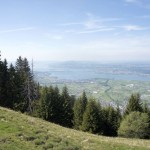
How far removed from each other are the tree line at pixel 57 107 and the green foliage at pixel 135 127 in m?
0.46

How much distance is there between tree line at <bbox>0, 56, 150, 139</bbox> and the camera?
66.2 metres

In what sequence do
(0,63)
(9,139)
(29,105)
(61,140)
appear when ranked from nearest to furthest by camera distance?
(9,139), (61,140), (29,105), (0,63)

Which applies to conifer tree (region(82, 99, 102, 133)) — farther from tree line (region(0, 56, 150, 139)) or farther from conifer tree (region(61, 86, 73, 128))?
conifer tree (region(61, 86, 73, 128))

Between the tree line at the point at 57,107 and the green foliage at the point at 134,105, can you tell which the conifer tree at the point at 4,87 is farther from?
the green foliage at the point at 134,105

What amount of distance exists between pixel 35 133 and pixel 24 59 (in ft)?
177

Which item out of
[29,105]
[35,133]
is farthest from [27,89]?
[35,133]

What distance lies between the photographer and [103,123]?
228 ft

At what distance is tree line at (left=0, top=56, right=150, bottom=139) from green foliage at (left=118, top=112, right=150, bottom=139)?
18.2 inches

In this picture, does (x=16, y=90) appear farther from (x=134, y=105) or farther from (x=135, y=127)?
(x=134, y=105)

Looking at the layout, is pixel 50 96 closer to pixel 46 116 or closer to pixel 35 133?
pixel 46 116

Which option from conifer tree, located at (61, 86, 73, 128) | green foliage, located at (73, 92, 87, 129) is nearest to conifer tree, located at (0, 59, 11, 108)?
conifer tree, located at (61, 86, 73, 128)

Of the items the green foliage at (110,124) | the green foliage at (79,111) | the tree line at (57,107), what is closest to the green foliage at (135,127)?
the tree line at (57,107)

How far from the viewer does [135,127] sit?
60.1 meters

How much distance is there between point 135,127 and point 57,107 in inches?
763
